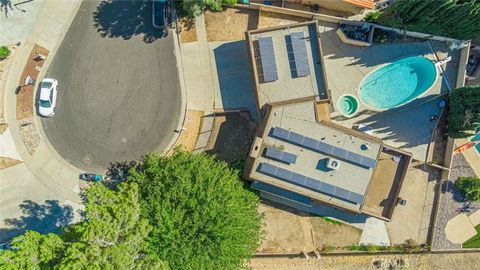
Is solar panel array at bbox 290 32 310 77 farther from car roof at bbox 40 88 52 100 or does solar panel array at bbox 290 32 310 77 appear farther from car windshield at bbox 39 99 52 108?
car windshield at bbox 39 99 52 108

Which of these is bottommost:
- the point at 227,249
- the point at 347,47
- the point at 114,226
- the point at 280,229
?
the point at 280,229

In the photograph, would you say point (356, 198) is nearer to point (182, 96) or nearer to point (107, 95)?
point (182, 96)

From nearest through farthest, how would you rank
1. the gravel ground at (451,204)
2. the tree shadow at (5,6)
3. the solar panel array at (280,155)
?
the solar panel array at (280,155)
the tree shadow at (5,6)
the gravel ground at (451,204)

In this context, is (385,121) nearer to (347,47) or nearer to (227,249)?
(347,47)

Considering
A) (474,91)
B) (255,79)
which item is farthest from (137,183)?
(474,91)

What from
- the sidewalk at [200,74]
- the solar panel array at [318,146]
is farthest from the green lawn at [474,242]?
the sidewalk at [200,74]

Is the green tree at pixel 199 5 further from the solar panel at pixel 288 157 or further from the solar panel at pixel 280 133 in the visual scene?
the solar panel at pixel 288 157
